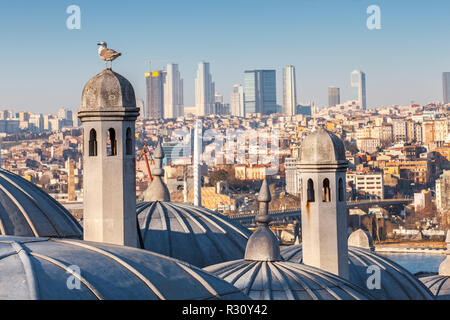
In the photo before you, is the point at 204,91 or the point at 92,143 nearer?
the point at 92,143

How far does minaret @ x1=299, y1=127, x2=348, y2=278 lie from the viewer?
8.58m

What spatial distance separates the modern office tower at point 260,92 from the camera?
495 feet

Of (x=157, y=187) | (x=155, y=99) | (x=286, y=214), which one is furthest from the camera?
(x=155, y=99)

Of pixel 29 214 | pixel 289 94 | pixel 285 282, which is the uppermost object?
pixel 289 94

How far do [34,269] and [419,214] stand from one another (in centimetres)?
7076

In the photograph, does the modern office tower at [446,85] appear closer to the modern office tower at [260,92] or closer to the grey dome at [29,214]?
the modern office tower at [260,92]

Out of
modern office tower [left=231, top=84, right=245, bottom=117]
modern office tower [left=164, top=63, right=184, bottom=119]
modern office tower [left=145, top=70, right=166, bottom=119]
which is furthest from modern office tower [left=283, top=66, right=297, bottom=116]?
modern office tower [left=145, top=70, right=166, bottom=119]

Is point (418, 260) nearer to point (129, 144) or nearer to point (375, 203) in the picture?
point (375, 203)

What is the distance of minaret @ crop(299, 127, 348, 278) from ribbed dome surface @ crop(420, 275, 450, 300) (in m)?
2.89

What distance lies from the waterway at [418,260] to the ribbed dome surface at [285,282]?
139 feet

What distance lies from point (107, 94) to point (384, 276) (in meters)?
3.59

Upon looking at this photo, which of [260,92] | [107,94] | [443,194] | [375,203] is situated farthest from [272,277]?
[260,92]

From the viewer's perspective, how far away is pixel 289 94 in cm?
15438

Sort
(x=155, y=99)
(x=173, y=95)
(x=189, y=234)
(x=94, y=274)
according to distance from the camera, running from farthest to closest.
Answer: (x=173, y=95), (x=155, y=99), (x=189, y=234), (x=94, y=274)
